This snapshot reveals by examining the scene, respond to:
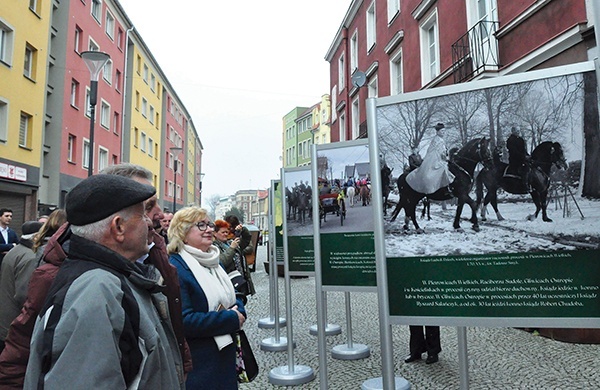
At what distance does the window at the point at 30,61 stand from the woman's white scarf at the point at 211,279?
19.7 metres

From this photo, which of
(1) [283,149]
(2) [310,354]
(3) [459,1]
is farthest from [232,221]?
(1) [283,149]

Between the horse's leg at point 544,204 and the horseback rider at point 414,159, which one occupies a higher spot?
the horseback rider at point 414,159

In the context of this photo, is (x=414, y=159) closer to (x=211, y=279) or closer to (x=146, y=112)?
(x=211, y=279)

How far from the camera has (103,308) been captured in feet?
4.55

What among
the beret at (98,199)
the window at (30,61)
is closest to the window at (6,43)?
the window at (30,61)

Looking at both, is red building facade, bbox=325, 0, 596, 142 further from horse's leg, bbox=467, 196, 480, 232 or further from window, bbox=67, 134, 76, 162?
window, bbox=67, 134, 76, 162

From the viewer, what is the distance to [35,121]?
60.7 feet

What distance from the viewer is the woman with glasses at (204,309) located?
279cm

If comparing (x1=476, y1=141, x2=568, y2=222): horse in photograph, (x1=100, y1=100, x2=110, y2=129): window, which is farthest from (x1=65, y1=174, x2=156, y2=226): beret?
(x1=100, y1=100, x2=110, y2=129): window

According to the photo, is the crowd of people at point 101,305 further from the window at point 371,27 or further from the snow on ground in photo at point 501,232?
the window at point 371,27

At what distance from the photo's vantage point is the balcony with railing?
9086 mm

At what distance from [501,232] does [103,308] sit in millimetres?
1824

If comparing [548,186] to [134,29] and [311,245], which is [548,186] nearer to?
[311,245]

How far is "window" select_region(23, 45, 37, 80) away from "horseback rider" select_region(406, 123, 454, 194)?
2086 centimetres
